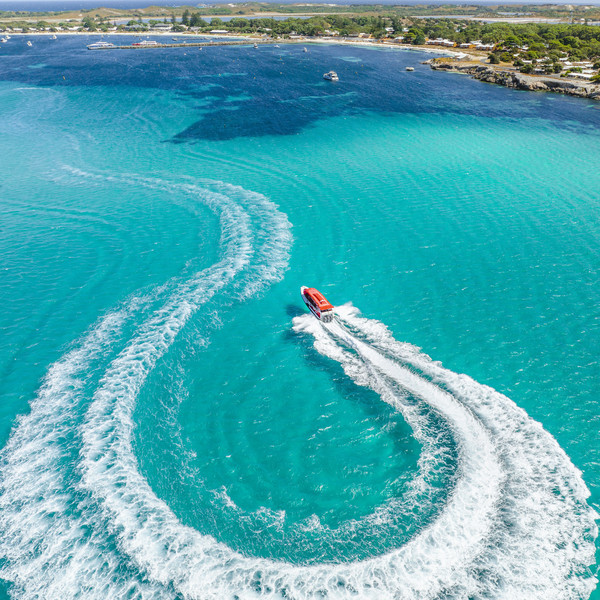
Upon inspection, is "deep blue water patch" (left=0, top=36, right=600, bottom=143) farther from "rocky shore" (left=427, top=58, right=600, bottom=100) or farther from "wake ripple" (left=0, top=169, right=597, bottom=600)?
"wake ripple" (left=0, top=169, right=597, bottom=600)

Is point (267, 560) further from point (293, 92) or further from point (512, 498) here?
point (293, 92)

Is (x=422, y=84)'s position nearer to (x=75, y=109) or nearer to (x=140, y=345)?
(x=75, y=109)

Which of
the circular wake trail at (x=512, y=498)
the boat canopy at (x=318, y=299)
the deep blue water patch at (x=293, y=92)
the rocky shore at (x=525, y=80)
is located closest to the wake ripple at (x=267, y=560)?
the circular wake trail at (x=512, y=498)

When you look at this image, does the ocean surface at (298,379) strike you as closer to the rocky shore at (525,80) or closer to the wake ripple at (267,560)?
the wake ripple at (267,560)

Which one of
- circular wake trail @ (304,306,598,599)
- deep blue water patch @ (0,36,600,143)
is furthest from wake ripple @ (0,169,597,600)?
deep blue water patch @ (0,36,600,143)

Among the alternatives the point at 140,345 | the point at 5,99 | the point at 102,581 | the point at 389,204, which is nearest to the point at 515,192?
the point at 389,204
